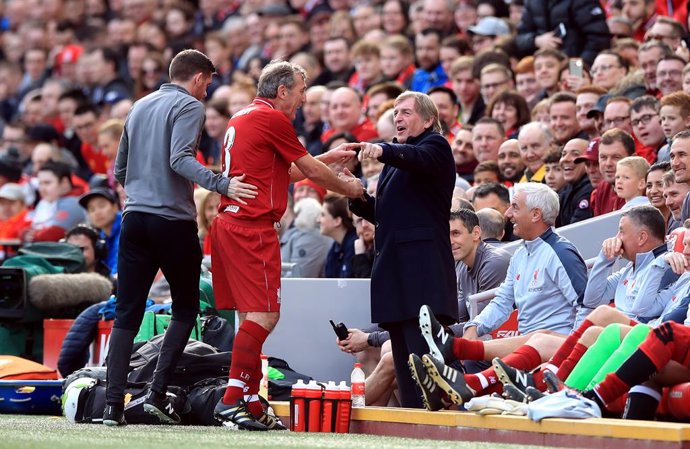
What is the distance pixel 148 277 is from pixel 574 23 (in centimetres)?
666

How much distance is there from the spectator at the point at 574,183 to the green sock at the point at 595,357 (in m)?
3.04

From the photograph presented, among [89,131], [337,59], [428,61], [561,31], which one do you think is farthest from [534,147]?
[89,131]

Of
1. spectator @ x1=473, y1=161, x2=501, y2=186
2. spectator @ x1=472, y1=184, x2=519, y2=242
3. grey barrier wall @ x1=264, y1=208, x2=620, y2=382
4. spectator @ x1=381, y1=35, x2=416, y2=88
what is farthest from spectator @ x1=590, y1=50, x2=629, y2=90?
grey barrier wall @ x1=264, y1=208, x2=620, y2=382

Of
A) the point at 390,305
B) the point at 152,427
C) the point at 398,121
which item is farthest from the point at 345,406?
the point at 398,121

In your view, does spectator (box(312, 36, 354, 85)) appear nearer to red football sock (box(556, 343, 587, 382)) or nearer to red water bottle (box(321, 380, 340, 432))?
red water bottle (box(321, 380, 340, 432))

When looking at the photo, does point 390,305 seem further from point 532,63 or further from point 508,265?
point 532,63

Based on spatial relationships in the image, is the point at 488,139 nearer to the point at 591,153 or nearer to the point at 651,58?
the point at 591,153

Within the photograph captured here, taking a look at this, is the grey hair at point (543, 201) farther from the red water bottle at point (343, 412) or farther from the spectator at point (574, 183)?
the spectator at point (574, 183)

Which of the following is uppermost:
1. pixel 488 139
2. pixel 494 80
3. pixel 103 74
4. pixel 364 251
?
pixel 103 74

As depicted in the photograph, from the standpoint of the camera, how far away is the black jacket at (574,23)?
500 inches

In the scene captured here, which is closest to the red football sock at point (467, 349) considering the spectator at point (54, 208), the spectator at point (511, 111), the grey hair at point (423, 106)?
the grey hair at point (423, 106)

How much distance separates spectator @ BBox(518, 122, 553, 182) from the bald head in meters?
2.52

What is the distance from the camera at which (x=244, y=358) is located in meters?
7.14

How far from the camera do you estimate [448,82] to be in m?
13.8
